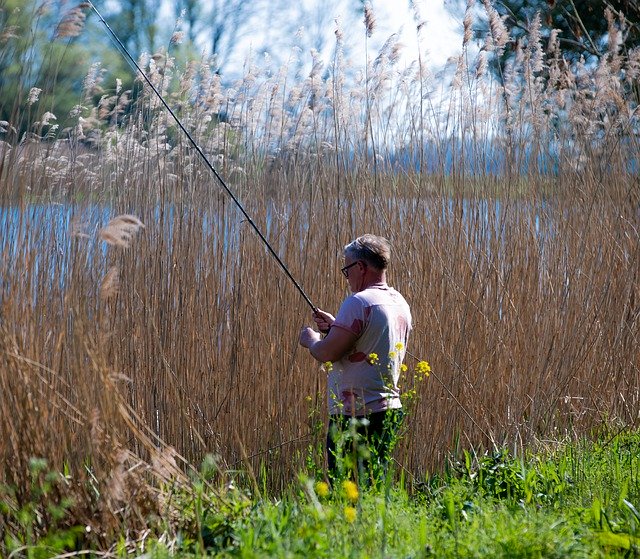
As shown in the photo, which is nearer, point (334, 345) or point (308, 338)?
point (334, 345)

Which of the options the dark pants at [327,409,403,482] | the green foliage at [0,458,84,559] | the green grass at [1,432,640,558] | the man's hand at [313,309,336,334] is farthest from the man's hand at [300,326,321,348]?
the green foliage at [0,458,84,559]

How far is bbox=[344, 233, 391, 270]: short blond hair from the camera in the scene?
4215 millimetres

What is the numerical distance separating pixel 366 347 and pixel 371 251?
414mm

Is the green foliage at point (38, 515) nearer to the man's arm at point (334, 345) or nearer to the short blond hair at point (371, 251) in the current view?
the man's arm at point (334, 345)

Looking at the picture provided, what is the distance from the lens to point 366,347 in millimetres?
4211

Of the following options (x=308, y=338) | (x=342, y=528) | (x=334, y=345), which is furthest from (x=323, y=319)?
(x=342, y=528)

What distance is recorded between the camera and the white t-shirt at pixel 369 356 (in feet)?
13.7

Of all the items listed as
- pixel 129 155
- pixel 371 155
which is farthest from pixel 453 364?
pixel 129 155

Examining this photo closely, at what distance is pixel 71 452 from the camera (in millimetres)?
3500

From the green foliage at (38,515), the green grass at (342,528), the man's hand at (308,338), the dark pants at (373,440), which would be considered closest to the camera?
the green grass at (342,528)

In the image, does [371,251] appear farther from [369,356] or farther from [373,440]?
[373,440]

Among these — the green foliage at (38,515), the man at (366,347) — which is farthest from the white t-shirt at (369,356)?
the green foliage at (38,515)

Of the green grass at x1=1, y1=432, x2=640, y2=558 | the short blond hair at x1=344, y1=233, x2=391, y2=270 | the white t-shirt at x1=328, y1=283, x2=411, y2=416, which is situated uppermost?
the short blond hair at x1=344, y1=233, x2=391, y2=270

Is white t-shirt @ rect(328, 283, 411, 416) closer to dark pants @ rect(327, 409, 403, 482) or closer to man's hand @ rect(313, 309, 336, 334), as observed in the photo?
dark pants @ rect(327, 409, 403, 482)
